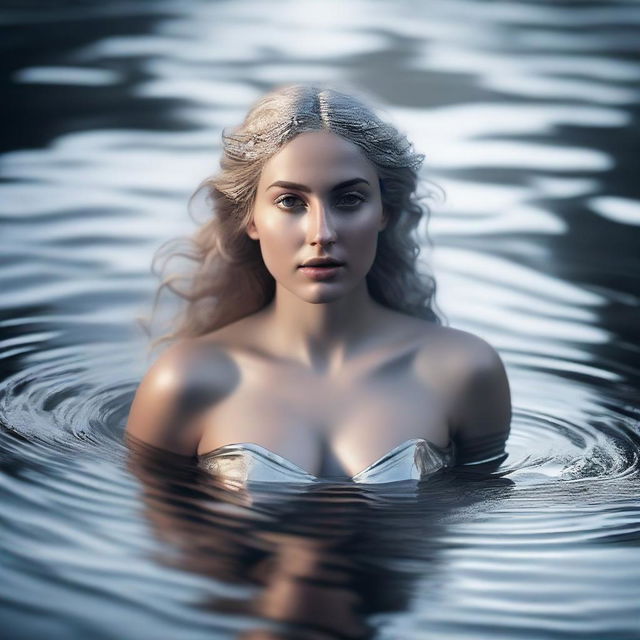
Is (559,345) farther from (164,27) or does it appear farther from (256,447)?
(164,27)

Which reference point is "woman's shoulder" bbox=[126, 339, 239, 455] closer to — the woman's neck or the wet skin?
the wet skin

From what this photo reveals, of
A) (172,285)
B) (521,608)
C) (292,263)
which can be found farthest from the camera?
(172,285)

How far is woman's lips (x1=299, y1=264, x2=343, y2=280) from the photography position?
4418mm

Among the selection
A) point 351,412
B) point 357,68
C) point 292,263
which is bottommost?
point 351,412

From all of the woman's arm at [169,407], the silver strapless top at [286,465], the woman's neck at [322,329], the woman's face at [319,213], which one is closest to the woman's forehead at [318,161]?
the woman's face at [319,213]

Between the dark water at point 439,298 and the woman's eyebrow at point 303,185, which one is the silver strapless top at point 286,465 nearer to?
the dark water at point 439,298

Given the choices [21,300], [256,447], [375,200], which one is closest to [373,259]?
[375,200]

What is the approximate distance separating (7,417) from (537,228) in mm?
3880

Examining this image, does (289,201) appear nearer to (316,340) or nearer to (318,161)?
(318,161)

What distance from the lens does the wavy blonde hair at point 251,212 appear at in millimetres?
4516

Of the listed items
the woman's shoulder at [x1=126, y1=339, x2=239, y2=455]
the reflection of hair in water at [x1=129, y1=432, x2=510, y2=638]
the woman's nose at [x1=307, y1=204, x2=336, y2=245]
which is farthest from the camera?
the woman's shoulder at [x1=126, y1=339, x2=239, y2=455]

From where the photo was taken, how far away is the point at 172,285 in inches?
209

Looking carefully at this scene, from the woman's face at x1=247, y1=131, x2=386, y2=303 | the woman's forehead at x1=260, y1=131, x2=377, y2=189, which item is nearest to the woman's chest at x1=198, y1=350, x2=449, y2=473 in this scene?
the woman's face at x1=247, y1=131, x2=386, y2=303

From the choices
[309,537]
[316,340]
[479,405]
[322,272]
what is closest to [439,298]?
[479,405]
